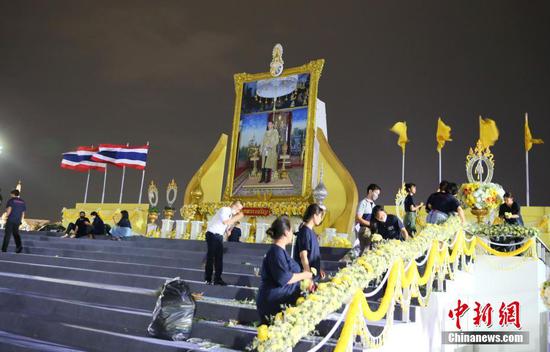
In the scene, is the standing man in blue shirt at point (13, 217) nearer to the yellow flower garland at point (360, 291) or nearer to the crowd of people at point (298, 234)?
the crowd of people at point (298, 234)

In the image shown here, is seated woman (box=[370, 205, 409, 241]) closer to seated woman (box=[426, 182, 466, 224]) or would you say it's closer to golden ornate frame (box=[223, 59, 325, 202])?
seated woman (box=[426, 182, 466, 224])

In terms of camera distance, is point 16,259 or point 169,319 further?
point 16,259

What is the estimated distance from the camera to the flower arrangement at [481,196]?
31.6 feet

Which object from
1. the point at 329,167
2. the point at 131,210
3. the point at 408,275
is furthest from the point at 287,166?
the point at 408,275

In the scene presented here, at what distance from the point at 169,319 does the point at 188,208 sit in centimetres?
1185

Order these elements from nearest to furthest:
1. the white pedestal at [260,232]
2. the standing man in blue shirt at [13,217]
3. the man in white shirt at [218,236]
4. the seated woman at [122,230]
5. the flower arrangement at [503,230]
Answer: the man in white shirt at [218,236] < the flower arrangement at [503,230] < the standing man in blue shirt at [13,217] < the seated woman at [122,230] < the white pedestal at [260,232]

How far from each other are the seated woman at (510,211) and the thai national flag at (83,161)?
1536 centimetres

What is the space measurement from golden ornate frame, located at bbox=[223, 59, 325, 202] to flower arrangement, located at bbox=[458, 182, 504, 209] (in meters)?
5.32

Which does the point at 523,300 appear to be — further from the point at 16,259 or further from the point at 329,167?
the point at 16,259

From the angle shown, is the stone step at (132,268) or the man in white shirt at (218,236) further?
the stone step at (132,268)

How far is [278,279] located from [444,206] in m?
4.60

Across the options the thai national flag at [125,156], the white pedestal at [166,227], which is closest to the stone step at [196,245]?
the white pedestal at [166,227]

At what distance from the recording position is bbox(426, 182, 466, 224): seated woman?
7.43m

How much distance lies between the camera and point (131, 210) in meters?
18.2
